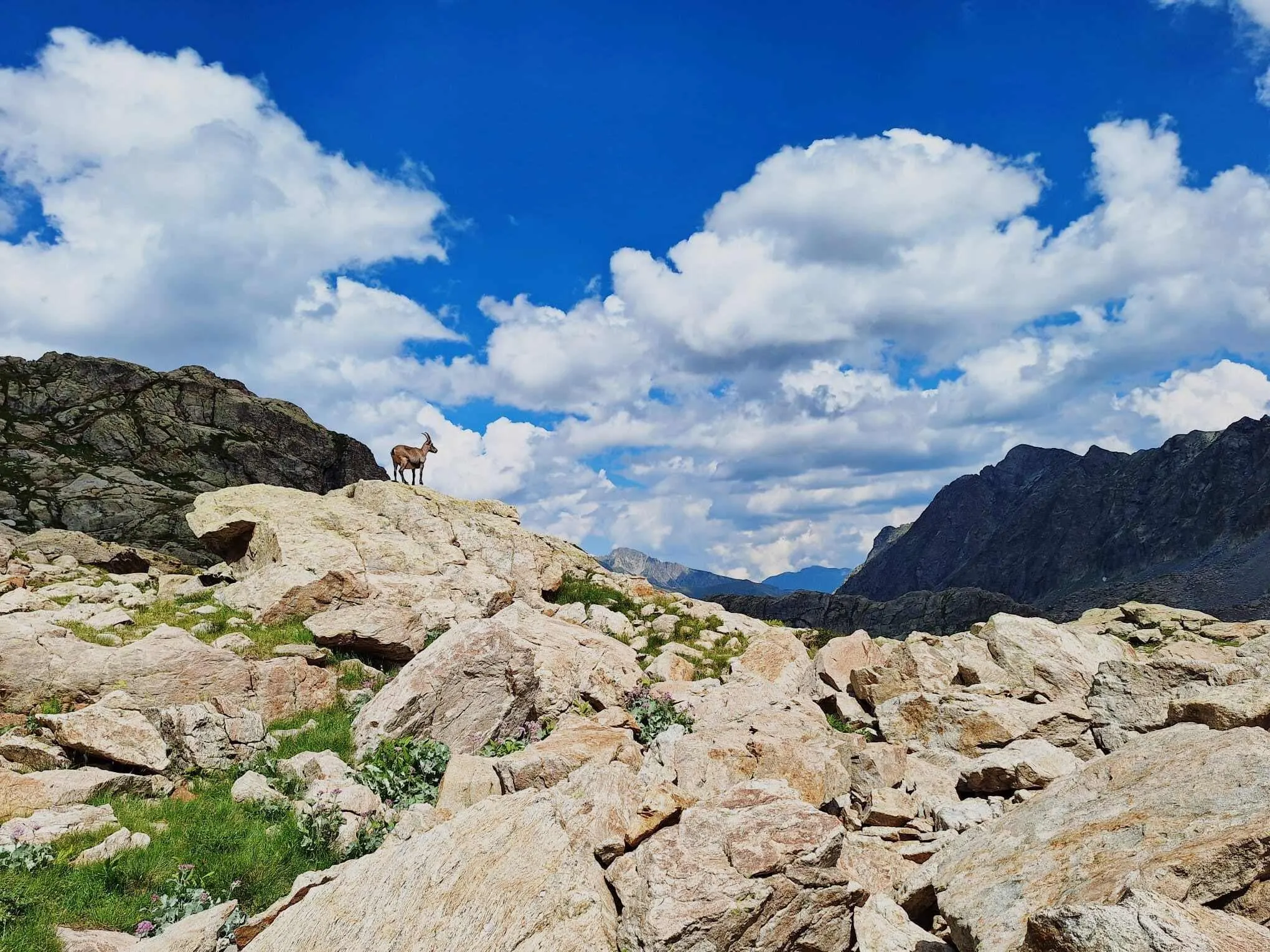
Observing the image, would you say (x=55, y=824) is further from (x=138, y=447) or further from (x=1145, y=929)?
(x=138, y=447)

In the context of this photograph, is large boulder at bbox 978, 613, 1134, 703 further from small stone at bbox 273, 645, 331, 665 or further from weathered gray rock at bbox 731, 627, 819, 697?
small stone at bbox 273, 645, 331, 665

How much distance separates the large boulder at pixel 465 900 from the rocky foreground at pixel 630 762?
1.4 inches

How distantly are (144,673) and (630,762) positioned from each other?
12129 millimetres

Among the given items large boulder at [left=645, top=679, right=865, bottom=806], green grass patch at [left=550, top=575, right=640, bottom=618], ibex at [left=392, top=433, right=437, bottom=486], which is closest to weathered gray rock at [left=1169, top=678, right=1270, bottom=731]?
large boulder at [left=645, top=679, right=865, bottom=806]

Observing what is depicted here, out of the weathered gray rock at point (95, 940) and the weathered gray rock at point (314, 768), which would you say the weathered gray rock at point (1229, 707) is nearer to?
the weathered gray rock at point (314, 768)

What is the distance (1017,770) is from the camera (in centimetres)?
1421

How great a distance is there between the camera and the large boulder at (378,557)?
955 inches

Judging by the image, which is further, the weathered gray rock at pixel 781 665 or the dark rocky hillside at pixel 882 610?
the dark rocky hillside at pixel 882 610

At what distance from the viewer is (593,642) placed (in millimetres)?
24047

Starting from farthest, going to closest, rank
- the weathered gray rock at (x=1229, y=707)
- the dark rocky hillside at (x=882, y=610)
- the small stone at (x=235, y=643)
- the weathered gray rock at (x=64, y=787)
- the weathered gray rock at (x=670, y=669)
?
the dark rocky hillside at (x=882, y=610), the weathered gray rock at (x=670, y=669), the small stone at (x=235, y=643), the weathered gray rock at (x=64, y=787), the weathered gray rock at (x=1229, y=707)

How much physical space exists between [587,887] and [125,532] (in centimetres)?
11394

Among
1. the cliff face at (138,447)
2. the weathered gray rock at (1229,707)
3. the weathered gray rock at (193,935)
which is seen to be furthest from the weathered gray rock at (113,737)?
the cliff face at (138,447)

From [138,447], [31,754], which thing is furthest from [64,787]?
[138,447]

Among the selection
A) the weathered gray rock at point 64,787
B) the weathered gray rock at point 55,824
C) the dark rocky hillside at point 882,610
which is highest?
the weathered gray rock at point 64,787
